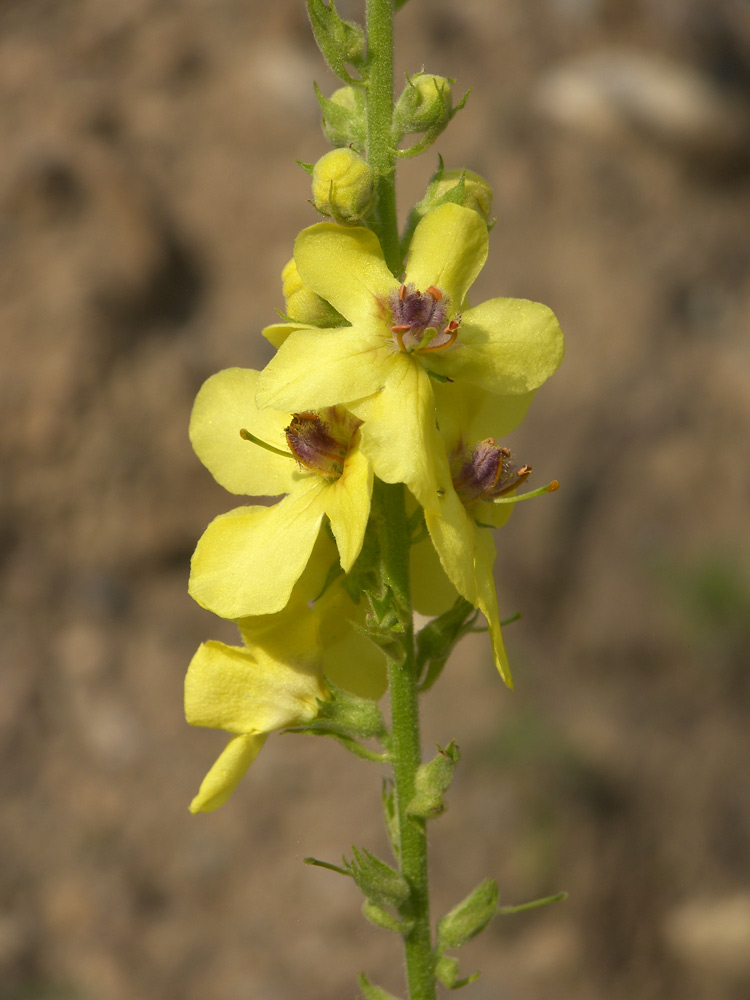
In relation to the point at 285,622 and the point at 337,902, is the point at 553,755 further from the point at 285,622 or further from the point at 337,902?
the point at 285,622

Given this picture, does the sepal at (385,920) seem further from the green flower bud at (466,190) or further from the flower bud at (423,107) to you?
the flower bud at (423,107)

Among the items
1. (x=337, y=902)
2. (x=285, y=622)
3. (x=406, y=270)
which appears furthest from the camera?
(x=337, y=902)

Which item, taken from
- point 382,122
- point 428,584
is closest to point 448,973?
point 428,584

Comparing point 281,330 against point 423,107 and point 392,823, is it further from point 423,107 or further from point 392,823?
point 392,823

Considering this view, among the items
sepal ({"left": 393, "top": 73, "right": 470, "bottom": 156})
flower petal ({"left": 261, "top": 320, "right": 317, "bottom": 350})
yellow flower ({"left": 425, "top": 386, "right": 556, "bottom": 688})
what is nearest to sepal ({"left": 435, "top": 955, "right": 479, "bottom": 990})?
yellow flower ({"left": 425, "top": 386, "right": 556, "bottom": 688})

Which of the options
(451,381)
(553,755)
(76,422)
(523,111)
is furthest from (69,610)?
(523,111)

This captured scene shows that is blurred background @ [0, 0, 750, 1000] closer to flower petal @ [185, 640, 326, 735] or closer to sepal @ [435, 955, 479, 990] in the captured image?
sepal @ [435, 955, 479, 990]
